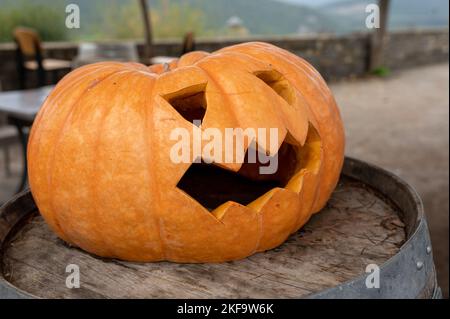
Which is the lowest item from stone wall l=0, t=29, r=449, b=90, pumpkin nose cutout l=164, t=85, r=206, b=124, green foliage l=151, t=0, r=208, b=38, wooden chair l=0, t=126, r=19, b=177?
wooden chair l=0, t=126, r=19, b=177

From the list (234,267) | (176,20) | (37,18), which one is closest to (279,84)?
(234,267)

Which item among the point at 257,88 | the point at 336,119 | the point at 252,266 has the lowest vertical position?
the point at 252,266

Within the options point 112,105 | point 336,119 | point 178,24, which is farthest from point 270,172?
point 178,24

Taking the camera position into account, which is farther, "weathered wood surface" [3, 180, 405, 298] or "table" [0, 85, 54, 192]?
"table" [0, 85, 54, 192]

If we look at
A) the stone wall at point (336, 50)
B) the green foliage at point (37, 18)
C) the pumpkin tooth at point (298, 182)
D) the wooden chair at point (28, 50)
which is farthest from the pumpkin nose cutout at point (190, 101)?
the green foliage at point (37, 18)

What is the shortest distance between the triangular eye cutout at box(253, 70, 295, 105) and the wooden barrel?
0.34 metres

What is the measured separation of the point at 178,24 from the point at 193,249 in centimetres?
1069

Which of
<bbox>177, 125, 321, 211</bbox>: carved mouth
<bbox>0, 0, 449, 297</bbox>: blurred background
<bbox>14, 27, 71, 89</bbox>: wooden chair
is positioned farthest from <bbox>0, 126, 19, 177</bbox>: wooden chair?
<bbox>177, 125, 321, 211</bbox>: carved mouth

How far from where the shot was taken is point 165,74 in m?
1.08

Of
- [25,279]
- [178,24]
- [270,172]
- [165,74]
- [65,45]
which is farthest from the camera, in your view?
[178,24]

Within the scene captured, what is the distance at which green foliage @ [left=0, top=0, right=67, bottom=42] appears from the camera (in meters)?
10.3

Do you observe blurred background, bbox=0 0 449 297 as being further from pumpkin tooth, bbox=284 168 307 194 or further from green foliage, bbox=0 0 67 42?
pumpkin tooth, bbox=284 168 307 194

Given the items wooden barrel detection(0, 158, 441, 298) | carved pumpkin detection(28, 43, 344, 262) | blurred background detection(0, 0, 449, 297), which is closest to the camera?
wooden barrel detection(0, 158, 441, 298)
